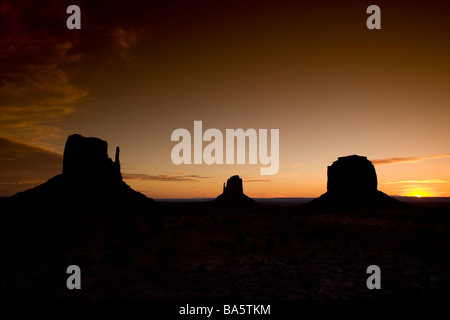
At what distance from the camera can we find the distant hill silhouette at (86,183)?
51.6 meters

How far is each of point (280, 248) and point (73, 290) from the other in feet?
50.3

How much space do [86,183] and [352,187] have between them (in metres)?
81.5

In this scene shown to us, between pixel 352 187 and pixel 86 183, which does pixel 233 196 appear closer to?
pixel 352 187

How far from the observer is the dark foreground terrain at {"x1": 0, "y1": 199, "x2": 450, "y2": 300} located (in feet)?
44.1

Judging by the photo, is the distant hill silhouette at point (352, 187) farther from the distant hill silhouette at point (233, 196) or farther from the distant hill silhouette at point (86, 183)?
the distant hill silhouette at point (86, 183)

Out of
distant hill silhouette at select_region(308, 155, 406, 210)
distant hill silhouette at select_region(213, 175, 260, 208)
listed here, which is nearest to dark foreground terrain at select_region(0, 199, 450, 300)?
distant hill silhouette at select_region(308, 155, 406, 210)

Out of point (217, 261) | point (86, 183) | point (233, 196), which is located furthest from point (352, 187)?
point (217, 261)

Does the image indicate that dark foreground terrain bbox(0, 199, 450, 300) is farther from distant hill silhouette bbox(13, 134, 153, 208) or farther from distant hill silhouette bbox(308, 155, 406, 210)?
distant hill silhouette bbox(308, 155, 406, 210)

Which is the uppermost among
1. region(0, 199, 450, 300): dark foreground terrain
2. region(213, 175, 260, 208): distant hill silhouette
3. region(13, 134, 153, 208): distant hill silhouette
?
region(13, 134, 153, 208): distant hill silhouette

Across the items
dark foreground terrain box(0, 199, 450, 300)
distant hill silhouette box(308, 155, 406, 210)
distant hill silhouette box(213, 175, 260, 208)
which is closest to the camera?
dark foreground terrain box(0, 199, 450, 300)

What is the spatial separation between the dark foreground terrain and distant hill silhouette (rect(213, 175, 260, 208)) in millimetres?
100684

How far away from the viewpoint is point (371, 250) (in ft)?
73.3

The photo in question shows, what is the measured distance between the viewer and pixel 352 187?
90250 millimetres
